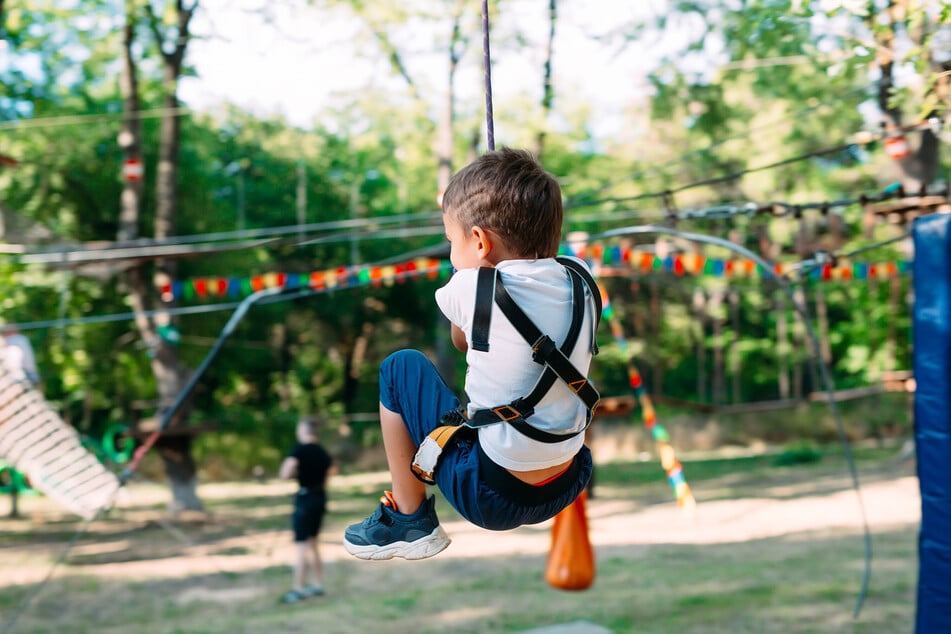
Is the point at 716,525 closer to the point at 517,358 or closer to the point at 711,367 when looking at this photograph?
the point at 517,358

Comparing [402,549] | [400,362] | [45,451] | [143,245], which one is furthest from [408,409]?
[143,245]

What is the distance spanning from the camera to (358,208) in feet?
75.5

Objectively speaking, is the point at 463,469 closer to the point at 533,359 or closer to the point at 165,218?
the point at 533,359

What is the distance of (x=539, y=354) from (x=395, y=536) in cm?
67

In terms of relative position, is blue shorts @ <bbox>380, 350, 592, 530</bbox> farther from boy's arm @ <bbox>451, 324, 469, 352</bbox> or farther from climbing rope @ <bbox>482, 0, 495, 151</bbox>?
climbing rope @ <bbox>482, 0, 495, 151</bbox>

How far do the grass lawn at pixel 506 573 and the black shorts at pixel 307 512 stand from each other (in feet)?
2.09

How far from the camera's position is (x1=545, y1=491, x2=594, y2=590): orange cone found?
22.7 feet

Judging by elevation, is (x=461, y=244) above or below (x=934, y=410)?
above

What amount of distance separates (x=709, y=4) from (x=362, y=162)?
11.4 meters

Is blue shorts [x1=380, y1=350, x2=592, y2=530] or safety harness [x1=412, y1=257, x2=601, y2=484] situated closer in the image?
safety harness [x1=412, y1=257, x2=601, y2=484]

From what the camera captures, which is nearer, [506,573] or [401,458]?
[401,458]

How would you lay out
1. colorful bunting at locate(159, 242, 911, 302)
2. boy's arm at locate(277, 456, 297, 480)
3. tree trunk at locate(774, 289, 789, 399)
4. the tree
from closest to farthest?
boy's arm at locate(277, 456, 297, 480)
colorful bunting at locate(159, 242, 911, 302)
the tree
tree trunk at locate(774, 289, 789, 399)

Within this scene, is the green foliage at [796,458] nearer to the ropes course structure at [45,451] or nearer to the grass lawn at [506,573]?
the grass lawn at [506,573]

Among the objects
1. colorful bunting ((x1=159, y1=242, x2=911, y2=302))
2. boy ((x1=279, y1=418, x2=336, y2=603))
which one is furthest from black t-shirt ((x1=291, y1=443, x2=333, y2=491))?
colorful bunting ((x1=159, y1=242, x2=911, y2=302))
